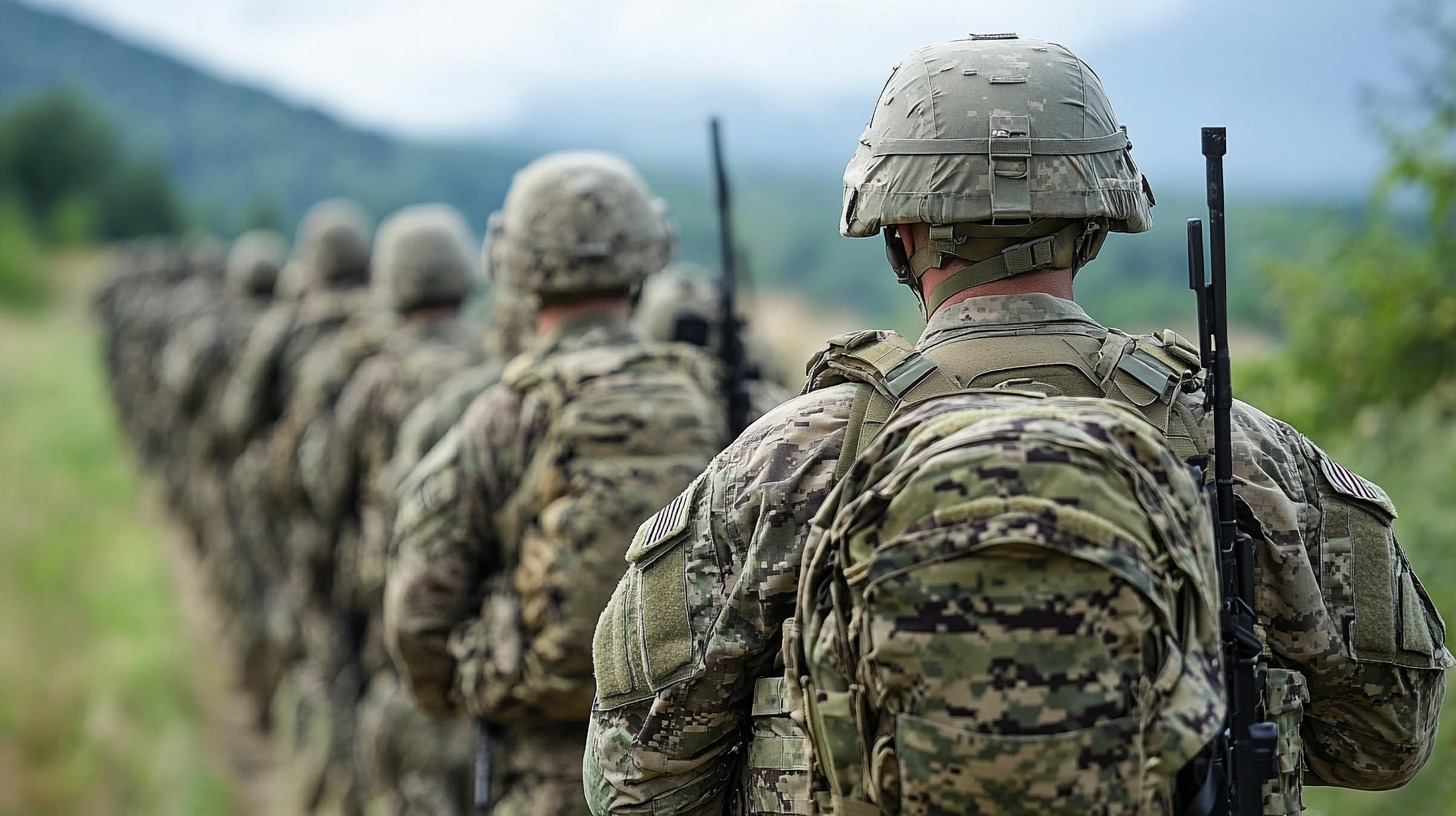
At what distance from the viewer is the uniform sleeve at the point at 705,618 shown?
8.47 ft

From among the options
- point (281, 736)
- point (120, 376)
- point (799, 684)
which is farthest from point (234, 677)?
point (120, 376)

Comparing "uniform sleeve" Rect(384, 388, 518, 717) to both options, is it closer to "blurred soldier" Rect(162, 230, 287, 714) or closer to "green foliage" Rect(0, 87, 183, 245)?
"blurred soldier" Rect(162, 230, 287, 714)

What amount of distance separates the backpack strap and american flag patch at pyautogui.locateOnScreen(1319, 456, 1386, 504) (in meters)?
0.66

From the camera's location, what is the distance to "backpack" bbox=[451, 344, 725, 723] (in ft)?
13.8

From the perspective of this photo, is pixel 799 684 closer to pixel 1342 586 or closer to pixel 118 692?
pixel 1342 586

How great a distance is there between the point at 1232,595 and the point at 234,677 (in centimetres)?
1152

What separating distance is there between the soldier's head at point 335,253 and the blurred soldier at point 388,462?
3080 mm

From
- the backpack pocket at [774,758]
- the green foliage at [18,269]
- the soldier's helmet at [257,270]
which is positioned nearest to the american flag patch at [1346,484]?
the backpack pocket at [774,758]

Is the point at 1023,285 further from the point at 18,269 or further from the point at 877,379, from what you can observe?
the point at 18,269

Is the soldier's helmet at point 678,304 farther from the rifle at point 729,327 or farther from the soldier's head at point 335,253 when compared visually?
the soldier's head at point 335,253

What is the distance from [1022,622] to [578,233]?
307cm

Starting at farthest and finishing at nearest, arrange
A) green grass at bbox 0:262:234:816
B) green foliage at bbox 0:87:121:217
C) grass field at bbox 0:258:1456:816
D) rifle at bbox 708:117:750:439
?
1. green foliage at bbox 0:87:121:217
2. green grass at bbox 0:262:234:816
3. grass field at bbox 0:258:1456:816
4. rifle at bbox 708:117:750:439

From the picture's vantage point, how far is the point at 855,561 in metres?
2.17

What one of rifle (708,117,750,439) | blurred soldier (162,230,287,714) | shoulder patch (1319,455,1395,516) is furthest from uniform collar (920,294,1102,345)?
blurred soldier (162,230,287,714)
